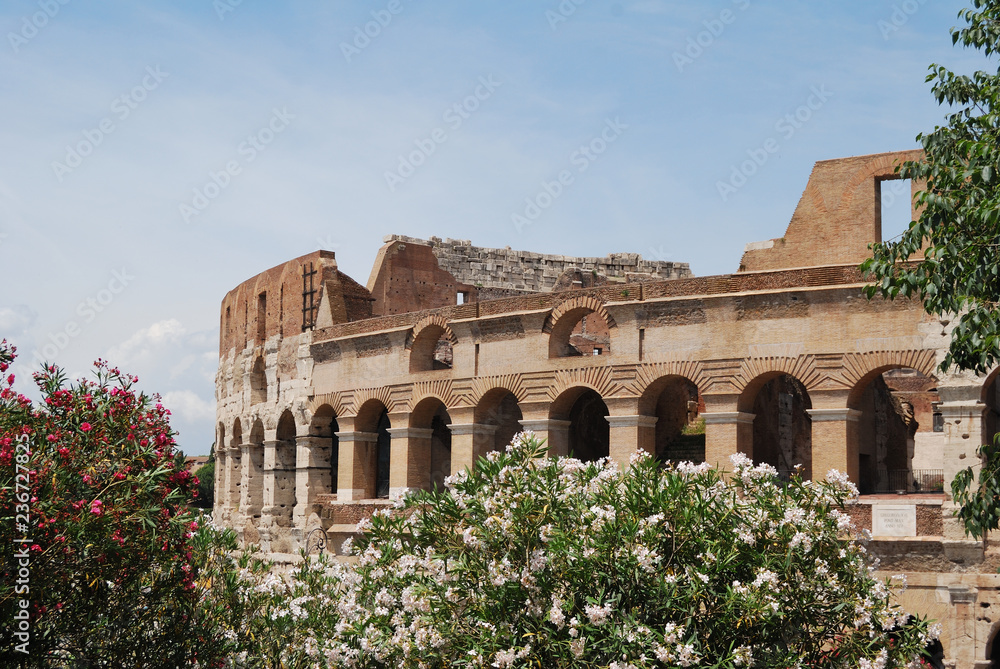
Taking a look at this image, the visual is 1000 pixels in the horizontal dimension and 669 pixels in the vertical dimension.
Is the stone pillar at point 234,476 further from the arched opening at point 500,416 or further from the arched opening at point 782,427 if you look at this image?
the arched opening at point 782,427

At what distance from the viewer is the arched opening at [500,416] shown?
20375mm

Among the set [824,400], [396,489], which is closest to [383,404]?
[396,489]

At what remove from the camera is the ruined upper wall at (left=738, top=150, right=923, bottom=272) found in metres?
17.8

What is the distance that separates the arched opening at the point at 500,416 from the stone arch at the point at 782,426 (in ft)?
14.4

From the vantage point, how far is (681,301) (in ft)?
58.4

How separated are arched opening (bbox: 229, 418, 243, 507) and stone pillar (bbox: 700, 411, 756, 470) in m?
14.8

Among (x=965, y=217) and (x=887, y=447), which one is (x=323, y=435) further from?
(x=965, y=217)

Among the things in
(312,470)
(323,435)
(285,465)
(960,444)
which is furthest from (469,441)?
(960,444)

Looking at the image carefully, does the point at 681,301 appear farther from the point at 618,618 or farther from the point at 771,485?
the point at 618,618

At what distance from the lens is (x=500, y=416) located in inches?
890

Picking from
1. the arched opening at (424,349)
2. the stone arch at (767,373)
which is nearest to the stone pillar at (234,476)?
the arched opening at (424,349)

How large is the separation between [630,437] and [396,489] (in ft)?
17.3

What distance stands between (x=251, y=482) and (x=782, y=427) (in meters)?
13.1

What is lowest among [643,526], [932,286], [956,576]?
[956,576]
